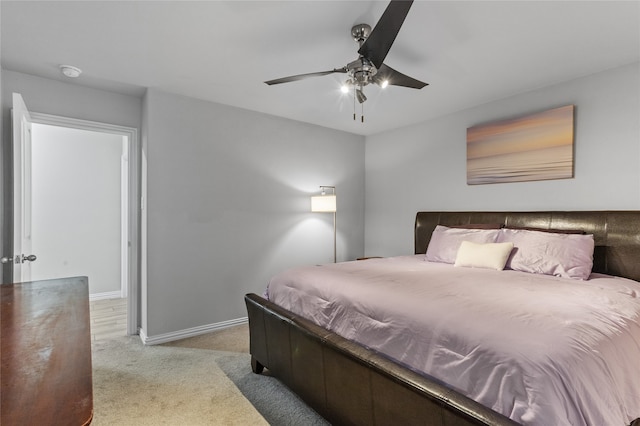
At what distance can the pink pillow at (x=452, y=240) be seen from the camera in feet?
9.75

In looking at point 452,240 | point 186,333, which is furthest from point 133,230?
point 452,240

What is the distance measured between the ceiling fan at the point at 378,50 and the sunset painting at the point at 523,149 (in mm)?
1587

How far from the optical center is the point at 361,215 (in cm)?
495

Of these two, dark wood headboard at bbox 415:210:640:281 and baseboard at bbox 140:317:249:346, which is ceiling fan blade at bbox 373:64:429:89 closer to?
dark wood headboard at bbox 415:210:640:281

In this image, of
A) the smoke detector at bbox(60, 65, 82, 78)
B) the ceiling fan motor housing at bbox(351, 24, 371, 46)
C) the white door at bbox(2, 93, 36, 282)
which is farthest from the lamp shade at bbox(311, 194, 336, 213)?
the white door at bbox(2, 93, 36, 282)

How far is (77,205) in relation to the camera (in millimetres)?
4570

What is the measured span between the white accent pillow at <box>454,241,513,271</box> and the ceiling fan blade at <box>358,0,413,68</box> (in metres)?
→ 1.80

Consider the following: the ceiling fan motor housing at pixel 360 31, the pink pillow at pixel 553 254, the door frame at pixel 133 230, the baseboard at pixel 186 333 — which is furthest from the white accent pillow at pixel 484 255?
the door frame at pixel 133 230

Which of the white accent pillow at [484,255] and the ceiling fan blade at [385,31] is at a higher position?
the ceiling fan blade at [385,31]

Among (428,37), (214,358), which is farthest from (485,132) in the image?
(214,358)

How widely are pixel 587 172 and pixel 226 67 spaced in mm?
3253

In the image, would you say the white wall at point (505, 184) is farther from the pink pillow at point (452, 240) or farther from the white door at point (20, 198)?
the white door at point (20, 198)

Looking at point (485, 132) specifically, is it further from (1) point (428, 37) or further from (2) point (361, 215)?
(2) point (361, 215)

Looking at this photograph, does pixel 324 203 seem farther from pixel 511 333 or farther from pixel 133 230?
pixel 511 333
